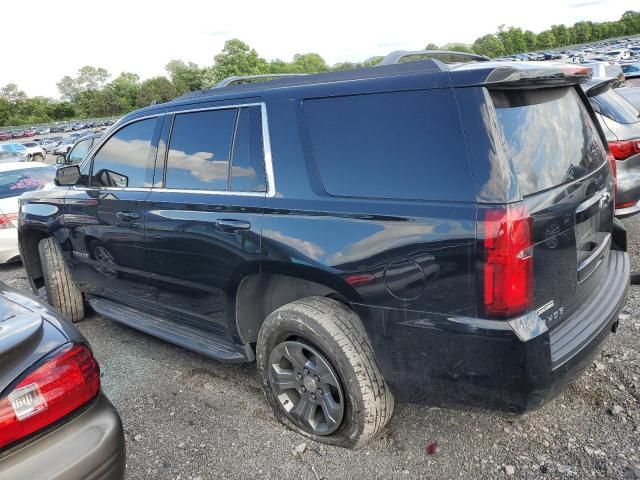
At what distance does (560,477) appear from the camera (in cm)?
238

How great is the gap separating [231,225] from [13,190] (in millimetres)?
5922

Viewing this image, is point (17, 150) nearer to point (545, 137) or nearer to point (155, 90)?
point (545, 137)

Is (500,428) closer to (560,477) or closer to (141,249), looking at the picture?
(560,477)

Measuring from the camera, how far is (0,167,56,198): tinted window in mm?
7266

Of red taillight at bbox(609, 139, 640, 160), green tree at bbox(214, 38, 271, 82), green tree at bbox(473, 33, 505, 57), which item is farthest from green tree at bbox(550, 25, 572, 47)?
red taillight at bbox(609, 139, 640, 160)

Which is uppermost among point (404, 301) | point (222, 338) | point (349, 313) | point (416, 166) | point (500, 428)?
point (416, 166)

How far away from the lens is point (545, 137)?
92.3 inches

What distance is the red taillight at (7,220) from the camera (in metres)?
6.80

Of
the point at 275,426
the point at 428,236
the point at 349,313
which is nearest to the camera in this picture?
the point at 428,236

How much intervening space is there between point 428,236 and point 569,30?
141157 millimetres

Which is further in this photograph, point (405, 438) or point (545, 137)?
point (405, 438)

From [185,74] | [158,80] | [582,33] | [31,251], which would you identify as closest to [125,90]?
[158,80]

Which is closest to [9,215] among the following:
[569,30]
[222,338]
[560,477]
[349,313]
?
[222,338]

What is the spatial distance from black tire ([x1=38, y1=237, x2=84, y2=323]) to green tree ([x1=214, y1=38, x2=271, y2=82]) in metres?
77.4
